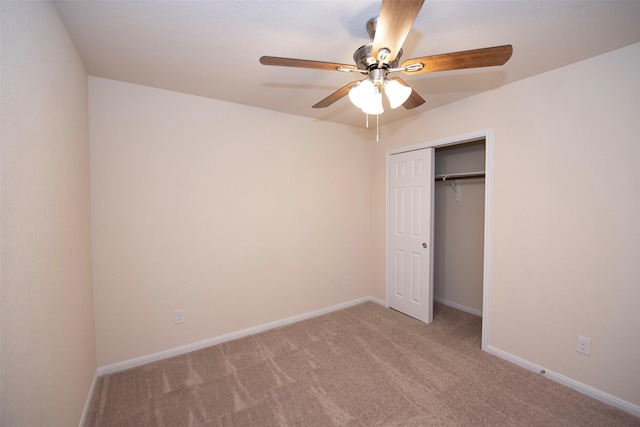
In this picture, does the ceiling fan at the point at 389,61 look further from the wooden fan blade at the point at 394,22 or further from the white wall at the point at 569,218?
the white wall at the point at 569,218

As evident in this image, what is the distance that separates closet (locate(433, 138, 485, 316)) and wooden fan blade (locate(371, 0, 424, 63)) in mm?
2265

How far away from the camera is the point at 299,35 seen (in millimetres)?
1661

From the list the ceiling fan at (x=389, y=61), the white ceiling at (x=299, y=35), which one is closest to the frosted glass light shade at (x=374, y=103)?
the ceiling fan at (x=389, y=61)

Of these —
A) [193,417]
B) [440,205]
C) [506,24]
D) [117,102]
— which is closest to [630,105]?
[506,24]

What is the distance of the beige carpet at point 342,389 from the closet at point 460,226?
906 millimetres

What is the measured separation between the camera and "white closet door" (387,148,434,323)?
10.2ft

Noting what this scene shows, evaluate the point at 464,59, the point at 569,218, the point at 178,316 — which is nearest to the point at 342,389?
the point at 178,316

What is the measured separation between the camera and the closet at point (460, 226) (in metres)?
3.32

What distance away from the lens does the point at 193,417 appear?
1790mm

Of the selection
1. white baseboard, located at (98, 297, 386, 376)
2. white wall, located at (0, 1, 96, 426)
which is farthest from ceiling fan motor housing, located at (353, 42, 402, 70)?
white baseboard, located at (98, 297, 386, 376)

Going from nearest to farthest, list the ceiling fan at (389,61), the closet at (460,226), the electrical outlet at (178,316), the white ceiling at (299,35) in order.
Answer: the ceiling fan at (389,61)
the white ceiling at (299,35)
the electrical outlet at (178,316)
the closet at (460,226)

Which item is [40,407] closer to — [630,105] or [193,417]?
[193,417]

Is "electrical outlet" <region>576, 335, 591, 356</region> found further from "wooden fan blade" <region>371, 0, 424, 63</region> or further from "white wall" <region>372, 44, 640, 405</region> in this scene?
"wooden fan blade" <region>371, 0, 424, 63</region>

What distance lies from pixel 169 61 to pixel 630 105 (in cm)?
318
